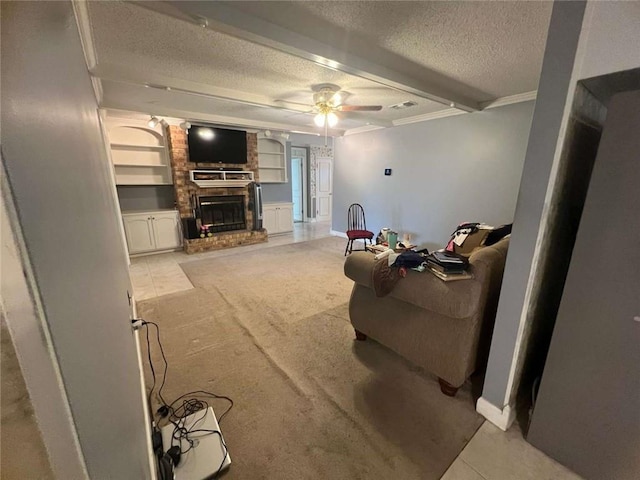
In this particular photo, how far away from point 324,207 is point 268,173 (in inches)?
102

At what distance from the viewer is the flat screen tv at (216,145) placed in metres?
5.00

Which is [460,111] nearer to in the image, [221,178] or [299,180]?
[221,178]

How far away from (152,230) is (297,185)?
434 centimetres

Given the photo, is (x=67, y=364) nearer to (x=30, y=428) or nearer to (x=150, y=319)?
(x=30, y=428)

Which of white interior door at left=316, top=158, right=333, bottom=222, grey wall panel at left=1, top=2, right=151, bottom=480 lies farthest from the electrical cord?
white interior door at left=316, top=158, right=333, bottom=222

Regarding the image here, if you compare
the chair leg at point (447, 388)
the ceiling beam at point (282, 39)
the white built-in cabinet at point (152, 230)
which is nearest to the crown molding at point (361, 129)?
the ceiling beam at point (282, 39)

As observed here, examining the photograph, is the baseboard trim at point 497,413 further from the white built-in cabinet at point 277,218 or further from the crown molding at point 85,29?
the white built-in cabinet at point 277,218

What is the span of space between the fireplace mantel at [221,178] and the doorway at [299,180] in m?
2.17

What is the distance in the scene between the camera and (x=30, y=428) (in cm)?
30

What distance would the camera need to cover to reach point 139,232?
4.80 metres

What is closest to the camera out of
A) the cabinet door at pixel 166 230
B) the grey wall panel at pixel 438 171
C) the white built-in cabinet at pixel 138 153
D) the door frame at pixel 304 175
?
the grey wall panel at pixel 438 171

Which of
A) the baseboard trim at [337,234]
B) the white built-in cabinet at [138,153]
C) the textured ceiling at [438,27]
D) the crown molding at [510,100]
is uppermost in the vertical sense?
the textured ceiling at [438,27]

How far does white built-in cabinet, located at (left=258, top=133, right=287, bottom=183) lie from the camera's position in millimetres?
6250

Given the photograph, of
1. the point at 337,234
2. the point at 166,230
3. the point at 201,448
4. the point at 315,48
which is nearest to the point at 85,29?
the point at 315,48
